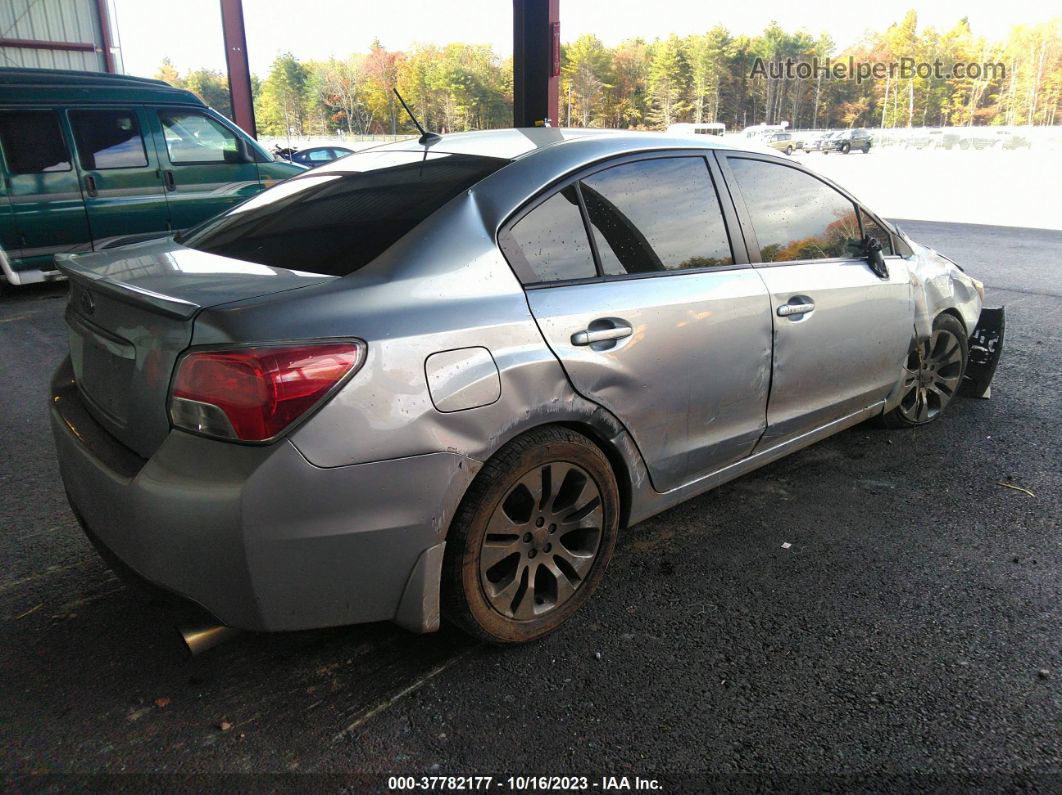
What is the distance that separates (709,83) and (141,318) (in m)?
99.2

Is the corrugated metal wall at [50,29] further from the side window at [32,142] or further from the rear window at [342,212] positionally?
the rear window at [342,212]

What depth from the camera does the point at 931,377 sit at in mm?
4332

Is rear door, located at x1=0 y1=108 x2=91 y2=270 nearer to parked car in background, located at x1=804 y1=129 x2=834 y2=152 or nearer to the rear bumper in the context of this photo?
the rear bumper

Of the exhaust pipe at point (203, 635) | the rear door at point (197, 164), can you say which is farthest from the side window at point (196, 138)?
the exhaust pipe at point (203, 635)

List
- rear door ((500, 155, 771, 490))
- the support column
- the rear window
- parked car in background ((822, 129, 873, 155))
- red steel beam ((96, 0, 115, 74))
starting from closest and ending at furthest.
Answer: the rear window
rear door ((500, 155, 771, 490))
the support column
red steel beam ((96, 0, 115, 74))
parked car in background ((822, 129, 873, 155))

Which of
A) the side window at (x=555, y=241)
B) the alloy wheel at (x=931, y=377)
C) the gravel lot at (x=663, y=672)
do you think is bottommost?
the gravel lot at (x=663, y=672)

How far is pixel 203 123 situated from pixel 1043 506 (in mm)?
8583

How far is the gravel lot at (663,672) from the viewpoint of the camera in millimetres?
2021

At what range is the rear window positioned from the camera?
91.7 inches

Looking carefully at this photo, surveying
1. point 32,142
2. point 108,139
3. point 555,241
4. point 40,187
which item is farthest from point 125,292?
point 108,139

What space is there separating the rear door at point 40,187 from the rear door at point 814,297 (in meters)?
7.21

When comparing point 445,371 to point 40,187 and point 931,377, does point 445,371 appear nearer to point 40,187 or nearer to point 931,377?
point 931,377

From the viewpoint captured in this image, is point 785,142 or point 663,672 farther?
point 785,142

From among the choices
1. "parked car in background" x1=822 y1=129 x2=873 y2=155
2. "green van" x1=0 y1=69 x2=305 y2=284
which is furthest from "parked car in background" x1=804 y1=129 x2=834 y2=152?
"green van" x1=0 y1=69 x2=305 y2=284
